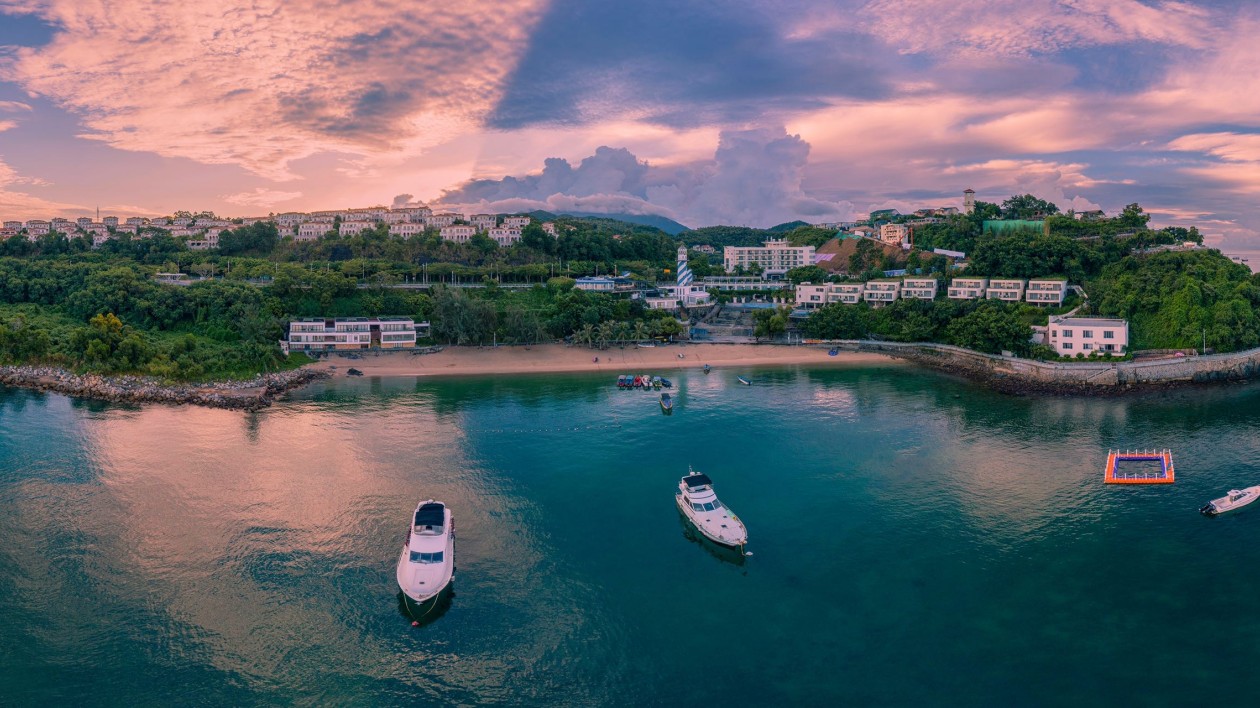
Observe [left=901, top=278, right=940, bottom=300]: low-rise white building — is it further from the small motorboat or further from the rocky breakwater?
the rocky breakwater

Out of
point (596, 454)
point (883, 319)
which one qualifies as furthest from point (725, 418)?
point (883, 319)

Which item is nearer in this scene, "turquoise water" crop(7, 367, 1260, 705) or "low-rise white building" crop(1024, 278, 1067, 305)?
"turquoise water" crop(7, 367, 1260, 705)

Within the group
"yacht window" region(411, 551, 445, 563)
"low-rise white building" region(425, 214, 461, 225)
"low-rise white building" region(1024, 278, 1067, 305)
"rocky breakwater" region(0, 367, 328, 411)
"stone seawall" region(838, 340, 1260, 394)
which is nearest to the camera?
"yacht window" region(411, 551, 445, 563)

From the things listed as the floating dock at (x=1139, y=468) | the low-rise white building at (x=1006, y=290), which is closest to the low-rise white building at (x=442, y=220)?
the low-rise white building at (x=1006, y=290)

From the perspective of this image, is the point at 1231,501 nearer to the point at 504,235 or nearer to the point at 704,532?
the point at 704,532

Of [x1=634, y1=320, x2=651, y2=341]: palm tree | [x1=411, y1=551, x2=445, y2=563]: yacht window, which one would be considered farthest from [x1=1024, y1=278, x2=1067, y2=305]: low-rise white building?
[x1=411, y1=551, x2=445, y2=563]: yacht window

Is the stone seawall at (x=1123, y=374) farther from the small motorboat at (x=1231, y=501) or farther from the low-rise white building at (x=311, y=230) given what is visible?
the low-rise white building at (x=311, y=230)

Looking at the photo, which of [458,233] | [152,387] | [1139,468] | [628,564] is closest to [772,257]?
[458,233]
